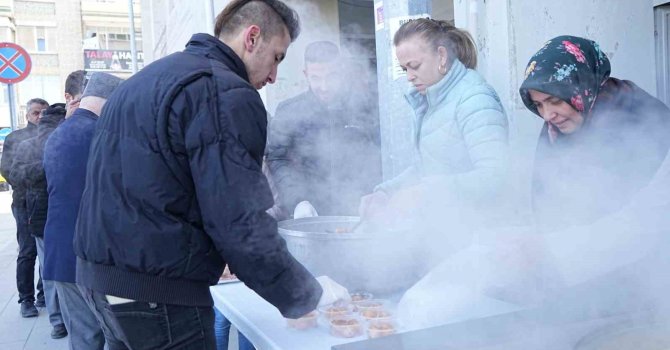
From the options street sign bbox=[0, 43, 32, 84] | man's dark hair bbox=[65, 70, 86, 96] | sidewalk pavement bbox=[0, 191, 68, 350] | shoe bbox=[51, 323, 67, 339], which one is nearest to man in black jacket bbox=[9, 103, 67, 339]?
shoe bbox=[51, 323, 67, 339]

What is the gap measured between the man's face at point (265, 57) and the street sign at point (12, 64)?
7762mm

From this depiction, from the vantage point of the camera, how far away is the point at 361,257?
67.9 inches

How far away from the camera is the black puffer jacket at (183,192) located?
4.20 feet

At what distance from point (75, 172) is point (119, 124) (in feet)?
5.36

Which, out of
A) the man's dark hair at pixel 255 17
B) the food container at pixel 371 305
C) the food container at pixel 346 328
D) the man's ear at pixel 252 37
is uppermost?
the man's dark hair at pixel 255 17

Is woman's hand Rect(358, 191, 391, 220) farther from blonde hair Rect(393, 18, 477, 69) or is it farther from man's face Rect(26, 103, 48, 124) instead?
man's face Rect(26, 103, 48, 124)

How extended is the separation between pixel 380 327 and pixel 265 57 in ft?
2.77

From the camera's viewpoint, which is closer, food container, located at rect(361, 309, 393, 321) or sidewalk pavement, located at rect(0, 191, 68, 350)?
food container, located at rect(361, 309, 393, 321)

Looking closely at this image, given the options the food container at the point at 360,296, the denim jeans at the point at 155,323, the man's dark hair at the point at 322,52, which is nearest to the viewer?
the denim jeans at the point at 155,323

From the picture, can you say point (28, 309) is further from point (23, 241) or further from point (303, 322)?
point (303, 322)

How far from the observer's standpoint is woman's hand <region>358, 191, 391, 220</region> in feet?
6.72

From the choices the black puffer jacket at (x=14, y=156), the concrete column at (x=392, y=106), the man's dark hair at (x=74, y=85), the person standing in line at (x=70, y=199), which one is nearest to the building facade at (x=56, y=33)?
the black puffer jacket at (x=14, y=156)

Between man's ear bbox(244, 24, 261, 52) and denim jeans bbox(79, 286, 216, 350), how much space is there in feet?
2.39

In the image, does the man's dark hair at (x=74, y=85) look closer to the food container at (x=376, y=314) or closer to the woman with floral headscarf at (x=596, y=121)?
the food container at (x=376, y=314)
